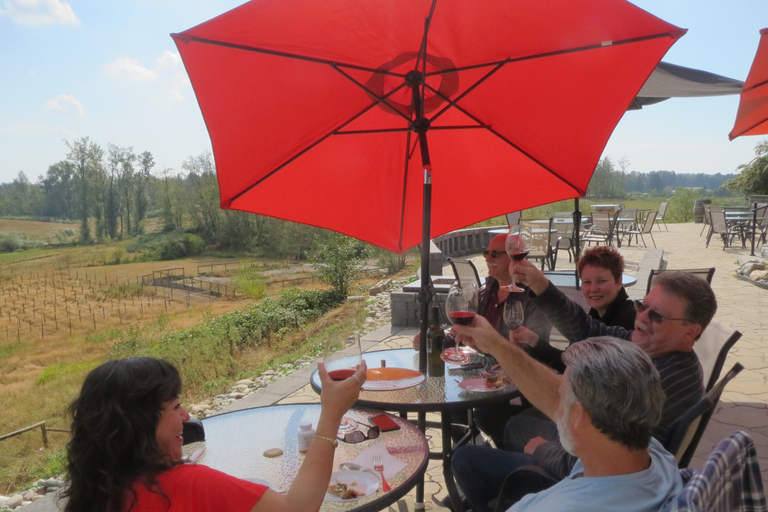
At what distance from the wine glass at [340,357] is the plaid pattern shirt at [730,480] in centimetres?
75

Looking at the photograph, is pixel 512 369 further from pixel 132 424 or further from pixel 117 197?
pixel 117 197

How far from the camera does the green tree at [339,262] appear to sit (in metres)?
18.5

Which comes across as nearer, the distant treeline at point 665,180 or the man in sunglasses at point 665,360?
the man in sunglasses at point 665,360

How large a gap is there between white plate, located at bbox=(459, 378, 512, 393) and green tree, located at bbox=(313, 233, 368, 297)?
16.3 metres

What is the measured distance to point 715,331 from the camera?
2.29 meters

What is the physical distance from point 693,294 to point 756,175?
26143mm

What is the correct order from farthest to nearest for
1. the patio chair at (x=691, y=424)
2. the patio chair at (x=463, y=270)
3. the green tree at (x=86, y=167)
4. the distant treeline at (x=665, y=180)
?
the distant treeline at (x=665, y=180) → the green tree at (x=86, y=167) → the patio chair at (x=463, y=270) → the patio chair at (x=691, y=424)

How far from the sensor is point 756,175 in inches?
900

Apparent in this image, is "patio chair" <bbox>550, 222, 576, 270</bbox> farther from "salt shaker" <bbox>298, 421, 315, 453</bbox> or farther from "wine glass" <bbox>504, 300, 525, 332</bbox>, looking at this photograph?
"salt shaker" <bbox>298, 421, 315, 453</bbox>

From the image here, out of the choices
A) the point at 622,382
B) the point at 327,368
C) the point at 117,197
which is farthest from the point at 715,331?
the point at 117,197

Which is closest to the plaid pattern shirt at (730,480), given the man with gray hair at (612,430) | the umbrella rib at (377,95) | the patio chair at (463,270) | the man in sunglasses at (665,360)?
the man with gray hair at (612,430)

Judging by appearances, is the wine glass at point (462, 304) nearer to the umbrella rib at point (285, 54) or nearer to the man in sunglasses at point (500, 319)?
the man in sunglasses at point (500, 319)

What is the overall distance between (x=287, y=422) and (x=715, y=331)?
1841 millimetres

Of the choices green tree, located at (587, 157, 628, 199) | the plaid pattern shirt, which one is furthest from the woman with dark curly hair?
green tree, located at (587, 157, 628, 199)
